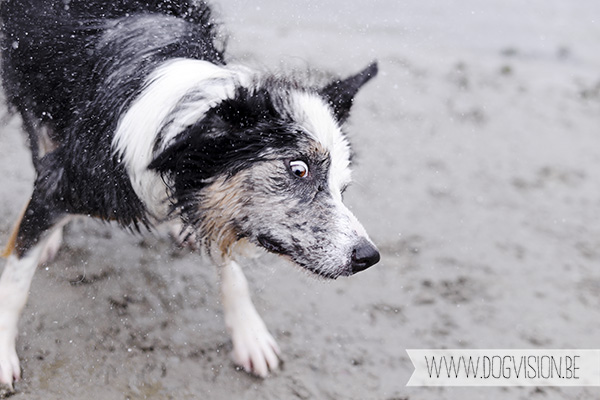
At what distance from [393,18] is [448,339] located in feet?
19.4

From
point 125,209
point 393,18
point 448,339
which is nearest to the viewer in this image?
point 125,209

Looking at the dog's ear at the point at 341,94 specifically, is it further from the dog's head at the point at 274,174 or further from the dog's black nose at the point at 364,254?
the dog's black nose at the point at 364,254

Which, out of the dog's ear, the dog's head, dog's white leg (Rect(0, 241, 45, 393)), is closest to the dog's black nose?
the dog's head

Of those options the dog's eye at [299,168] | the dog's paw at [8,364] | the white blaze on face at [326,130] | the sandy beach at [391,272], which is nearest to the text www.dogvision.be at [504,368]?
the sandy beach at [391,272]

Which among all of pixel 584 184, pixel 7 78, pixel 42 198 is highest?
pixel 7 78

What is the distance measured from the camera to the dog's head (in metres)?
2.63

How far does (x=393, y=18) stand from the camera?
340 inches

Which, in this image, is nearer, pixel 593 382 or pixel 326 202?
pixel 326 202

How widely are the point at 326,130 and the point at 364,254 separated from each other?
21.7 inches

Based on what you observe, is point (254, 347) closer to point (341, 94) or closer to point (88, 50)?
point (341, 94)

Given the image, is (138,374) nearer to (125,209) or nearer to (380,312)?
(125,209)

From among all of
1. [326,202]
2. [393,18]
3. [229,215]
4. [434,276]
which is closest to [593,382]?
[434,276]

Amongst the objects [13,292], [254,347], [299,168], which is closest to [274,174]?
[299,168]

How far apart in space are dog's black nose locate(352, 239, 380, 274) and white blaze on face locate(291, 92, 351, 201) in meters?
0.25
